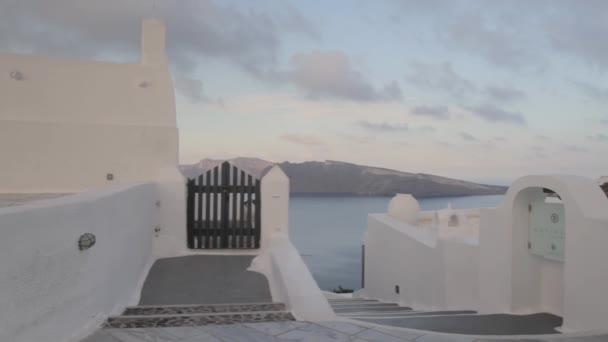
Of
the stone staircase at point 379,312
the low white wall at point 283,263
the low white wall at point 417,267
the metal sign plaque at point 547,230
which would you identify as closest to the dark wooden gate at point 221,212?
the low white wall at point 283,263

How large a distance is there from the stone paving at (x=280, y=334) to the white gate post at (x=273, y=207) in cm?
461

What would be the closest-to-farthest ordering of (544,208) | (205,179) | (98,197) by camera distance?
(98,197)
(544,208)
(205,179)

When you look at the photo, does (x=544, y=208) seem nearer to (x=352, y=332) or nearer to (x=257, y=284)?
(x=352, y=332)

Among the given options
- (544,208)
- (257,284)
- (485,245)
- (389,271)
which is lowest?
(389,271)

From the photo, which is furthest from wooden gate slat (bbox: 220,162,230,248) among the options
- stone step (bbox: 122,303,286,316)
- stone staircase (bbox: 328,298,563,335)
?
stone staircase (bbox: 328,298,563,335)

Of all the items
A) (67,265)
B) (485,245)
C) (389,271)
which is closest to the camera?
(67,265)

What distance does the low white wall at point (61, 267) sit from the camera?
8.98 feet

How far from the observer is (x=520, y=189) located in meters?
6.20

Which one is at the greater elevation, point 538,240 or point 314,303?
point 538,240

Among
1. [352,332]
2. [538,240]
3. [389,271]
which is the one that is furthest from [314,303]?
[389,271]

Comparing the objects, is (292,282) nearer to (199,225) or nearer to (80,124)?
(199,225)

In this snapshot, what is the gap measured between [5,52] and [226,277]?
8289 millimetres

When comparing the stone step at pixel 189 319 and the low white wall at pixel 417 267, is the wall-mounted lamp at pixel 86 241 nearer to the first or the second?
the stone step at pixel 189 319

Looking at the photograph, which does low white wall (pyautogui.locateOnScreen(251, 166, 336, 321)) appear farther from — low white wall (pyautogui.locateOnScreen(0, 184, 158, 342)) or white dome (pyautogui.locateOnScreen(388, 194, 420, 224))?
white dome (pyautogui.locateOnScreen(388, 194, 420, 224))
